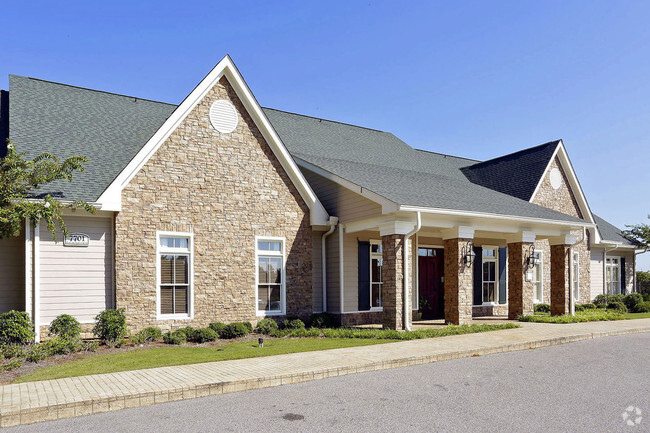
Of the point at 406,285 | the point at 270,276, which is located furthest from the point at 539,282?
Answer: the point at 270,276

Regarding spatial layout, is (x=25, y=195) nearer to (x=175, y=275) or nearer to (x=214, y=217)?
(x=175, y=275)

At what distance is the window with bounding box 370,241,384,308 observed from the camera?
58.4 ft

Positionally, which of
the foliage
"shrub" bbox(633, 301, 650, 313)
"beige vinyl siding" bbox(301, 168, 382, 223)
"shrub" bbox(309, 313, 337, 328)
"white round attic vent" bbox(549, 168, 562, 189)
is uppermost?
"white round attic vent" bbox(549, 168, 562, 189)

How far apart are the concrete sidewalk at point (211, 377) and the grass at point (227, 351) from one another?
0.54m

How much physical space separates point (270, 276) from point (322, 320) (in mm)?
2068

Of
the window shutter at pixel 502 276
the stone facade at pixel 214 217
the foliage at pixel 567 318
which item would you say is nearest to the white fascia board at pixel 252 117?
the stone facade at pixel 214 217

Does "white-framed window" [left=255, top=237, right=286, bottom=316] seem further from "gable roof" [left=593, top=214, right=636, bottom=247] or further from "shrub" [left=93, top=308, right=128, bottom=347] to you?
"gable roof" [left=593, top=214, right=636, bottom=247]

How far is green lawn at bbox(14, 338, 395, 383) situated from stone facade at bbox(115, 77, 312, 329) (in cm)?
184

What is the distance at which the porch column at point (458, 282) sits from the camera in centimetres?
1666

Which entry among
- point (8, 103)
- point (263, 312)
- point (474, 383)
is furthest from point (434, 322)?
point (8, 103)

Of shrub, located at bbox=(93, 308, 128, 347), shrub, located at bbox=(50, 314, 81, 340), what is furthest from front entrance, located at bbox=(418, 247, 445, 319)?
shrub, located at bbox=(50, 314, 81, 340)

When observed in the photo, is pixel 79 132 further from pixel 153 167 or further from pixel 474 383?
pixel 474 383

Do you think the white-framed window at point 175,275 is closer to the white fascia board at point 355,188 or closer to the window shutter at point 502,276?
the white fascia board at point 355,188

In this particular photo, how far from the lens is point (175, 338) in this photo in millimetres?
12977
